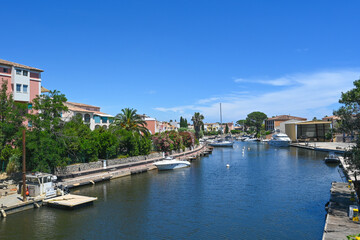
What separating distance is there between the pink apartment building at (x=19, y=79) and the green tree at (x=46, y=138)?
959 centimetres

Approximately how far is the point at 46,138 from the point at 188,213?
827 inches

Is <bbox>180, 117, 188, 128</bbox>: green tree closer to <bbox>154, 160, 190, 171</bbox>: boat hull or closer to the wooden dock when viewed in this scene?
<bbox>154, 160, 190, 171</bbox>: boat hull

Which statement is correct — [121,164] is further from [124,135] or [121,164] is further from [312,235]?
[312,235]

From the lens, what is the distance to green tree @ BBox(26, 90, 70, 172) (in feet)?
116

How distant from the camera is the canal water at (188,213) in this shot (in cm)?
2256

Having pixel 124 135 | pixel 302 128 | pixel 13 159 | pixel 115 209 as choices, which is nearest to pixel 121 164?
pixel 124 135

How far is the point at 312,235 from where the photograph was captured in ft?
71.3

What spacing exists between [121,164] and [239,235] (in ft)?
115

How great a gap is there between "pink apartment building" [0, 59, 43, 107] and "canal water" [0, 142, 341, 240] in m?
20.3

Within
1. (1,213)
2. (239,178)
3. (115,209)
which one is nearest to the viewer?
(1,213)

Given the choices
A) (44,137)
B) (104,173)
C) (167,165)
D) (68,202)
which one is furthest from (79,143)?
(167,165)

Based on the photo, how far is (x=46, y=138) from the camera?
3588 cm

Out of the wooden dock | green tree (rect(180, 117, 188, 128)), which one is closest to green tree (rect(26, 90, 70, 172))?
the wooden dock

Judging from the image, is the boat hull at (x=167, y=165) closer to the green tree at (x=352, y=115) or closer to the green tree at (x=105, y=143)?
the green tree at (x=105, y=143)
